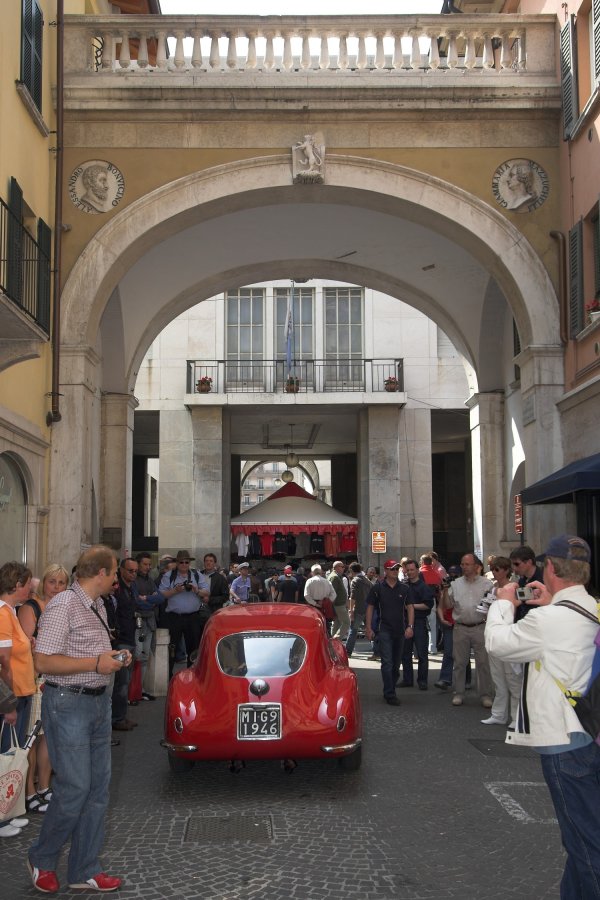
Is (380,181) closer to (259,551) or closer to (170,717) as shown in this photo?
(170,717)

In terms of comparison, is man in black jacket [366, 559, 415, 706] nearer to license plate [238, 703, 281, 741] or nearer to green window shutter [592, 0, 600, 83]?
license plate [238, 703, 281, 741]

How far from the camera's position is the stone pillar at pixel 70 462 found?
41.8 ft

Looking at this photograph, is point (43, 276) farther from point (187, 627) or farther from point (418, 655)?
point (418, 655)

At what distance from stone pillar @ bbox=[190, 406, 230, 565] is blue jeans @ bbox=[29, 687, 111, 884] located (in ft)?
72.8

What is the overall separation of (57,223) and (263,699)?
28.4 ft

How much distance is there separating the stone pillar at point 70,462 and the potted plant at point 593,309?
23.5ft

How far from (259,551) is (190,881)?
23509 mm

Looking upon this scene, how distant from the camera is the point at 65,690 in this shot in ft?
16.5

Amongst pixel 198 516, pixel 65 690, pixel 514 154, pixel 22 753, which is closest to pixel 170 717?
pixel 22 753

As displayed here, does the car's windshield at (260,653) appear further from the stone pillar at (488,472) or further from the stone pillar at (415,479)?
the stone pillar at (415,479)

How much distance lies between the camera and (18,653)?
247 inches

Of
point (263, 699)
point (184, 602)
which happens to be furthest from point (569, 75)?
point (263, 699)

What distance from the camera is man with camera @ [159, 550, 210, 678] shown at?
1259cm

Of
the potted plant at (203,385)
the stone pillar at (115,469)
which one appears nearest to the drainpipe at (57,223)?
the stone pillar at (115,469)
